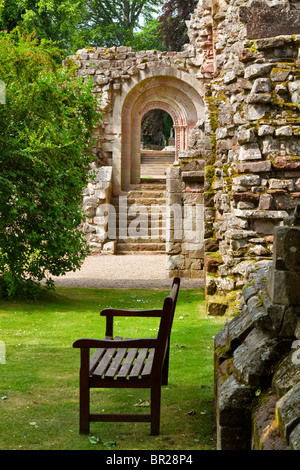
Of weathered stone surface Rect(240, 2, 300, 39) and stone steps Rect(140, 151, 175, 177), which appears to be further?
stone steps Rect(140, 151, 175, 177)

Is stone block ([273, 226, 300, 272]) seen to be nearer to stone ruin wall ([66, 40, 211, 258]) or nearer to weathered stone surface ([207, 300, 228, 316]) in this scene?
weathered stone surface ([207, 300, 228, 316])

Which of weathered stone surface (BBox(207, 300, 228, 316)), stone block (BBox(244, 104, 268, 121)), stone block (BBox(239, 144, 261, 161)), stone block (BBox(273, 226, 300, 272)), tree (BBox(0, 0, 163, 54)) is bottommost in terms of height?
weathered stone surface (BBox(207, 300, 228, 316))

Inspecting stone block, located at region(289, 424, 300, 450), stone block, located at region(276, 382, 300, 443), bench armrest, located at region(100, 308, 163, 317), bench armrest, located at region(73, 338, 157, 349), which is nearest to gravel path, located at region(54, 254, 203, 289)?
bench armrest, located at region(100, 308, 163, 317)

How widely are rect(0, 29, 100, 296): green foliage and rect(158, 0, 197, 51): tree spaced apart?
23.6 meters

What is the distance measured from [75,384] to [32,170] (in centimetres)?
499

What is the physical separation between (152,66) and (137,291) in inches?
463

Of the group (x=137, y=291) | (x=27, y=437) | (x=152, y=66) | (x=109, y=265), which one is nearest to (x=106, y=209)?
(x=109, y=265)

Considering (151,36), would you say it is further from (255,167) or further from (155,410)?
(155,410)

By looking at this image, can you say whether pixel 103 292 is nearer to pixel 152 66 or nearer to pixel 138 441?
→ pixel 138 441

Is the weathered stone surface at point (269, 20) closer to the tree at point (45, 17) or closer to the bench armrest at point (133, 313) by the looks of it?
the bench armrest at point (133, 313)

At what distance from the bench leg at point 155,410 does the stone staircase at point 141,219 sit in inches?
556

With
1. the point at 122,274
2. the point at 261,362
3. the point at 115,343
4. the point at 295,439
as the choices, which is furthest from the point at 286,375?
the point at 122,274

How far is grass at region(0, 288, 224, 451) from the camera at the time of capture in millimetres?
4285

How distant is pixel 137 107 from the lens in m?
22.1
